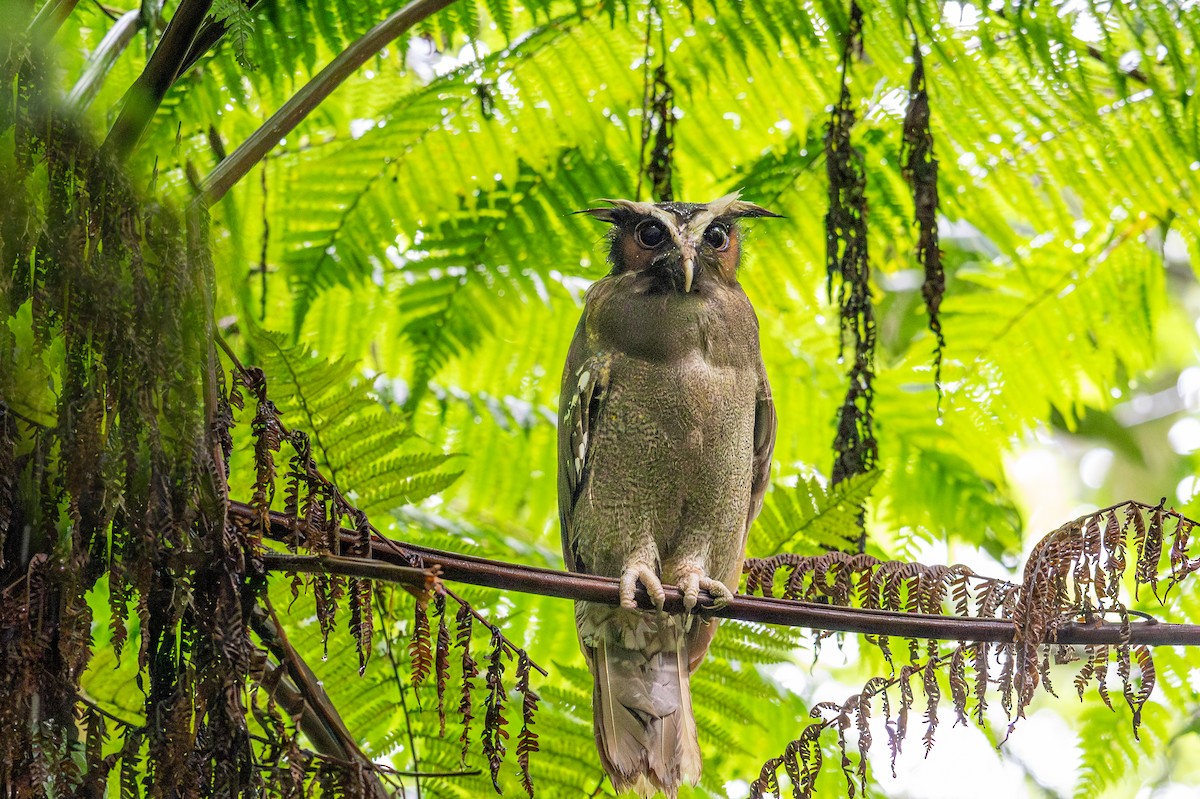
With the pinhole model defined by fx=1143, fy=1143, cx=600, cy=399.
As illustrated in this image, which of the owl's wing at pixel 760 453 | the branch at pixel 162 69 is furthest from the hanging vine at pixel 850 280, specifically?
the branch at pixel 162 69

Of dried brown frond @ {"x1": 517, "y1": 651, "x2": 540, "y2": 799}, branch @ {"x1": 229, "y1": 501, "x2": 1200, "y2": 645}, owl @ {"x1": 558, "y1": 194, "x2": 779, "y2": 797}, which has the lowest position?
dried brown frond @ {"x1": 517, "y1": 651, "x2": 540, "y2": 799}

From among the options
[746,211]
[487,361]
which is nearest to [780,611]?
[746,211]

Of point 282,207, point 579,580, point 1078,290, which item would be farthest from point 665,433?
point 1078,290

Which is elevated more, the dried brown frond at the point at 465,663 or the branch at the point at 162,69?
the branch at the point at 162,69

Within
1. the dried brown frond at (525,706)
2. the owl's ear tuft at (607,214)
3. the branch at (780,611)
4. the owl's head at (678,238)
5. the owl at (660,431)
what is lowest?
the dried brown frond at (525,706)

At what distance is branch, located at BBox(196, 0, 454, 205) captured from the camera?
6.40 feet

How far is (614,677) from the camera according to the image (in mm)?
2793

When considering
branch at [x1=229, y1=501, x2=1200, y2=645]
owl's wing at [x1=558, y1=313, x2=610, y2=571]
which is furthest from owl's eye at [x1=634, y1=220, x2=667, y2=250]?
branch at [x1=229, y1=501, x2=1200, y2=645]

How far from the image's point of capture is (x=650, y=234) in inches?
109

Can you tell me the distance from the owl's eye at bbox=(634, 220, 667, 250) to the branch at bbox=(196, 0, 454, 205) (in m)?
0.79

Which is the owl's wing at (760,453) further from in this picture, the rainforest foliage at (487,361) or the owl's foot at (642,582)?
the owl's foot at (642,582)

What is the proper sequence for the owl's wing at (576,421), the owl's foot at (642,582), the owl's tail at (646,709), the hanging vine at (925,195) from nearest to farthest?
1. the owl's foot at (642,582)
2. the hanging vine at (925,195)
3. the owl's tail at (646,709)
4. the owl's wing at (576,421)

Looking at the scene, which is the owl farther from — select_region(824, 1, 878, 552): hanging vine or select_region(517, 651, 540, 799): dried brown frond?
select_region(517, 651, 540, 799): dried brown frond

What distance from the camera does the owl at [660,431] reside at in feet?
9.07
